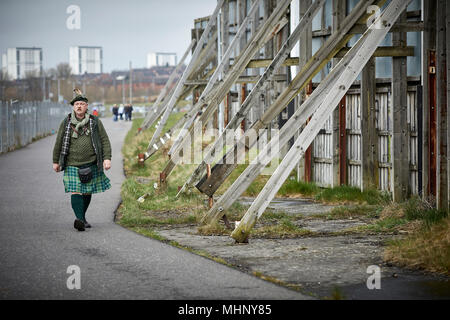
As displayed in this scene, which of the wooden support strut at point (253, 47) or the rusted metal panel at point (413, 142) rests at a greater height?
the wooden support strut at point (253, 47)

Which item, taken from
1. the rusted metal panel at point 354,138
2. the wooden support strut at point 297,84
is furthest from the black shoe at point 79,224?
the rusted metal panel at point 354,138

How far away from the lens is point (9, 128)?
96.2 ft

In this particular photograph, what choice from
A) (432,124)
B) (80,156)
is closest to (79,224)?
(80,156)

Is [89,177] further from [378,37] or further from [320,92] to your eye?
[378,37]

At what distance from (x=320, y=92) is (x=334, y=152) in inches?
197

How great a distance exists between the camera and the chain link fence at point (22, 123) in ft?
91.6

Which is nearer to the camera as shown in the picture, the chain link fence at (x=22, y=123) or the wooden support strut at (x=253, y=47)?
the wooden support strut at (x=253, y=47)

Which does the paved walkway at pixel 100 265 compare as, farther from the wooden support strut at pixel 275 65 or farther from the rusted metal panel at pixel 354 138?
the rusted metal panel at pixel 354 138

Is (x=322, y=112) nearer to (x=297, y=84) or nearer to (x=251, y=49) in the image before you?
(x=297, y=84)

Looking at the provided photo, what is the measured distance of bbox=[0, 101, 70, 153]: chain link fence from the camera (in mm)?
27916

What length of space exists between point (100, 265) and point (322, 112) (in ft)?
10.3

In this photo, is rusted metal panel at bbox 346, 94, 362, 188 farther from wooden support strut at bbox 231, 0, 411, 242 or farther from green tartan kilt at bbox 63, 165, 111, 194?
green tartan kilt at bbox 63, 165, 111, 194

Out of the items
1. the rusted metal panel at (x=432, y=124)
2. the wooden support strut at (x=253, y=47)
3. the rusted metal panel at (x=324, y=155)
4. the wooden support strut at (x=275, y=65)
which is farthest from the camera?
the rusted metal panel at (x=324, y=155)
